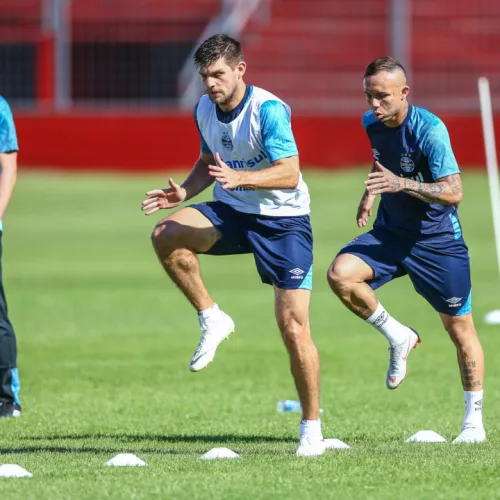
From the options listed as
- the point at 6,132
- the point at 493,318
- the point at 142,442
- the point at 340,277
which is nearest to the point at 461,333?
the point at 340,277

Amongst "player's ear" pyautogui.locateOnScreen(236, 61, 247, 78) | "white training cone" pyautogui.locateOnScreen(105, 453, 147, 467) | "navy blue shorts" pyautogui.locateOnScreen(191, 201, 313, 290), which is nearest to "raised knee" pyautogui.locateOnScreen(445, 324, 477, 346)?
"navy blue shorts" pyautogui.locateOnScreen(191, 201, 313, 290)

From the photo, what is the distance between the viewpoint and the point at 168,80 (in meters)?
33.1

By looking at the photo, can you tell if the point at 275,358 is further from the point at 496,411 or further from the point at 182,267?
the point at 182,267

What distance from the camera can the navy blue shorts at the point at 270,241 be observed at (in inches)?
316

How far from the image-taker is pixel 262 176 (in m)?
7.70

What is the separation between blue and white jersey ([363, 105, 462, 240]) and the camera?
8109mm

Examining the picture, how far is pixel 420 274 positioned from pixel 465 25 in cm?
2664

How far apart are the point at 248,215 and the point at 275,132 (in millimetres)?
677

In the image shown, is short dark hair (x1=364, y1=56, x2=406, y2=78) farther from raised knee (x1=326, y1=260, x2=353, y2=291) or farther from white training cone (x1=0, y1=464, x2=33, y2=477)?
white training cone (x1=0, y1=464, x2=33, y2=477)

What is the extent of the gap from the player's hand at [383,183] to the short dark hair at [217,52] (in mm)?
1084

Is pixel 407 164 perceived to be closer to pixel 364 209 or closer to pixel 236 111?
pixel 364 209

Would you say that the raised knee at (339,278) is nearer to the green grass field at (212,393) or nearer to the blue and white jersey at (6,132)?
the green grass field at (212,393)

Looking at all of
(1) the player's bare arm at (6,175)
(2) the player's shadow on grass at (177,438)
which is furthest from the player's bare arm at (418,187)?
(1) the player's bare arm at (6,175)

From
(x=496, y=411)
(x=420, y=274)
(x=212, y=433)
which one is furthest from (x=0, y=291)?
(x=496, y=411)
